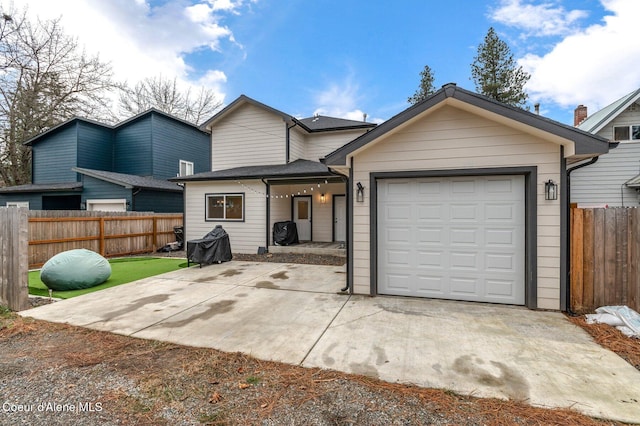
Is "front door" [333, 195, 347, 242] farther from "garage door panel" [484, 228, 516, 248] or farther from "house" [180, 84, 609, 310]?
"garage door panel" [484, 228, 516, 248]

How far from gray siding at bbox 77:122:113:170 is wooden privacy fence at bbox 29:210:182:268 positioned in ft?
21.7

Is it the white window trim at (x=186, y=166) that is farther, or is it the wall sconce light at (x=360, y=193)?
the white window trim at (x=186, y=166)

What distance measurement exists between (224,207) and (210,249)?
116 inches

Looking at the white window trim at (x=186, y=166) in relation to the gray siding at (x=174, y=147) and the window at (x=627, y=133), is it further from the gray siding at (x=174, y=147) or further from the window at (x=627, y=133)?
the window at (x=627, y=133)

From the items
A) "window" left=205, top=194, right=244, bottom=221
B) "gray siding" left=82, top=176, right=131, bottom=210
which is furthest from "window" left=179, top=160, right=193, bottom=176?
"window" left=205, top=194, right=244, bottom=221

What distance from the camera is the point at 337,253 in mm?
9445

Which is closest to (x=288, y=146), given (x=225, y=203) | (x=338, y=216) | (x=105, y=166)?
(x=225, y=203)

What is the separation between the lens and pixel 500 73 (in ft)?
61.7

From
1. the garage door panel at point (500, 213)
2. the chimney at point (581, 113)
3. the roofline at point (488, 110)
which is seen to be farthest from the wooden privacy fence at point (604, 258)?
the chimney at point (581, 113)

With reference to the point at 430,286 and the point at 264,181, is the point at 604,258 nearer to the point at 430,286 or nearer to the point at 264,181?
the point at 430,286

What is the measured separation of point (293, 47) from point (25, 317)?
49.4 ft

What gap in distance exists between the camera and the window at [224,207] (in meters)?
10.5

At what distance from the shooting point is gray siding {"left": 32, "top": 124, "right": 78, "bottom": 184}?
564 inches

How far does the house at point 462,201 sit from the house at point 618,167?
8057 mm
